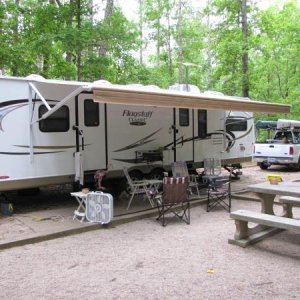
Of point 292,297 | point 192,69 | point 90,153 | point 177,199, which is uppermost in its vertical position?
point 192,69

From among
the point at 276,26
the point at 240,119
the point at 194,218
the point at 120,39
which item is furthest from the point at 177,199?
the point at 276,26

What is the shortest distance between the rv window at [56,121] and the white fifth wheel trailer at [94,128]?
0.06 feet

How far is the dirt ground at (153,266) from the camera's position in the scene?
3785 mm

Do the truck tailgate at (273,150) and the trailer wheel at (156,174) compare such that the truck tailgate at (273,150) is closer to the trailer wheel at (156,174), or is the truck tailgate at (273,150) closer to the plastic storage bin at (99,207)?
the trailer wheel at (156,174)

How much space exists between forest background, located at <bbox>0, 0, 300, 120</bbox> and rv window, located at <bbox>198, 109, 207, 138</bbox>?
3.56m

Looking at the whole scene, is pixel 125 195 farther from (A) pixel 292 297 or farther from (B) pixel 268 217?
(A) pixel 292 297

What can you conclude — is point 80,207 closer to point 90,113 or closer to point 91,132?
point 91,132

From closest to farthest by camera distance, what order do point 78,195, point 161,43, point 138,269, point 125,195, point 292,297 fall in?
1. point 292,297
2. point 138,269
3. point 78,195
4. point 125,195
5. point 161,43

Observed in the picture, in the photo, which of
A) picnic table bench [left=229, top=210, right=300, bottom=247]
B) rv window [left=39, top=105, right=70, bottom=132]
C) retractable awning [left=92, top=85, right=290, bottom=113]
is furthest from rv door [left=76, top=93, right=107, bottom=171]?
picnic table bench [left=229, top=210, right=300, bottom=247]

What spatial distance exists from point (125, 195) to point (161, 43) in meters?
19.0

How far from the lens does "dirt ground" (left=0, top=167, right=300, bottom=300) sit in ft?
12.4

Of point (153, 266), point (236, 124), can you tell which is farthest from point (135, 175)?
point (153, 266)

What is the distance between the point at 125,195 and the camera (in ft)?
29.0

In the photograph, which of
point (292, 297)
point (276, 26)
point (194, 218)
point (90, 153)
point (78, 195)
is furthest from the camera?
point (276, 26)
